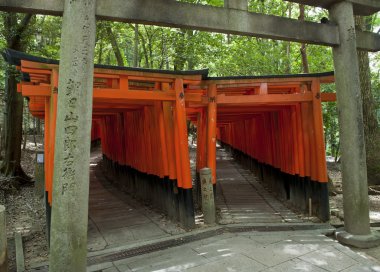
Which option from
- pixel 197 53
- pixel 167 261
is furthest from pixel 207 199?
pixel 197 53

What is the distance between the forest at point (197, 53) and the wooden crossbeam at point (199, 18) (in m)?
4.47

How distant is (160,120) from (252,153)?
25.4 feet

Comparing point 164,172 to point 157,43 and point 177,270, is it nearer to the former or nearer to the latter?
point 177,270

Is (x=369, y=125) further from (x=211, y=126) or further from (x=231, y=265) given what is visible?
(x=231, y=265)

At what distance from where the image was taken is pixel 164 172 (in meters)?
7.28

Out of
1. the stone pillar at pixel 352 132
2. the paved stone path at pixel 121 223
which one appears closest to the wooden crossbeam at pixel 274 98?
the stone pillar at pixel 352 132

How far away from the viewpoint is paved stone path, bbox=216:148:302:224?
285 inches

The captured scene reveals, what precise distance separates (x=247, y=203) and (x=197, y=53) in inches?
340

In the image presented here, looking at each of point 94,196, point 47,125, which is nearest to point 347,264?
point 47,125

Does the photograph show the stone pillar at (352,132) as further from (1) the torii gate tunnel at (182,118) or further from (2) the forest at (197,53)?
(2) the forest at (197,53)

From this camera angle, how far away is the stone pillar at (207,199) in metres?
6.71

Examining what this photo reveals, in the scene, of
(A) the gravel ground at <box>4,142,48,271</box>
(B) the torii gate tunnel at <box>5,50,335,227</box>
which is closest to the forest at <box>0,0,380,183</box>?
(A) the gravel ground at <box>4,142,48,271</box>

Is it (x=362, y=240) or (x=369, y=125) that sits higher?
(x=369, y=125)

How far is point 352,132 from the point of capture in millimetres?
5402
